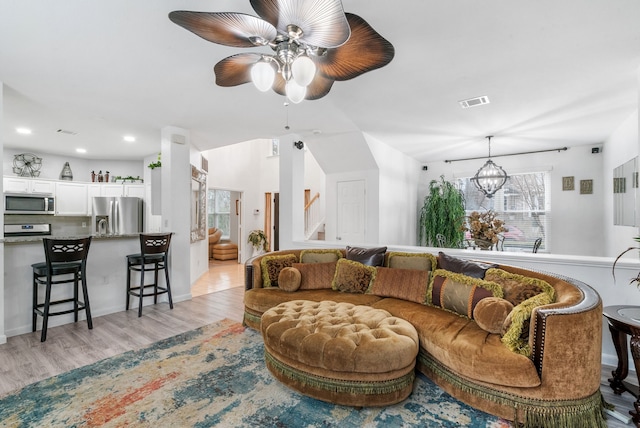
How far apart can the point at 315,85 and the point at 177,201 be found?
311cm

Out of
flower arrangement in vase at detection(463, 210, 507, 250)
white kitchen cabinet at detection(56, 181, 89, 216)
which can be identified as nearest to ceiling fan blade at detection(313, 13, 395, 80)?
flower arrangement in vase at detection(463, 210, 507, 250)

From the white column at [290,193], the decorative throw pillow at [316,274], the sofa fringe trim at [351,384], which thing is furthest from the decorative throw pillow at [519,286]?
the white column at [290,193]

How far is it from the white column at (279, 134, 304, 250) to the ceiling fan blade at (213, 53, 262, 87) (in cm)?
258

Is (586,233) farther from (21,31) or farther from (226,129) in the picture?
(21,31)

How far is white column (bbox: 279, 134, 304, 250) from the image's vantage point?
15.6 ft

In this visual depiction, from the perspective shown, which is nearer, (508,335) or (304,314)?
(508,335)

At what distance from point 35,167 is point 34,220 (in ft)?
3.40

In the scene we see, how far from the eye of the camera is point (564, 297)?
1.98m

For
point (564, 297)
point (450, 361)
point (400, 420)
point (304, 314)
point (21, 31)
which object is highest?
point (21, 31)

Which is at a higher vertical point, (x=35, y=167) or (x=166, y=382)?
(x=35, y=167)

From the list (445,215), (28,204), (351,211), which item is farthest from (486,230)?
(28,204)

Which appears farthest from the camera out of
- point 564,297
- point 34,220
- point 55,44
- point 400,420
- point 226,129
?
point 34,220

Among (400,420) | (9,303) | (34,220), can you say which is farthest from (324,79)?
(34,220)

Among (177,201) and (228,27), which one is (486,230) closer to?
(228,27)
